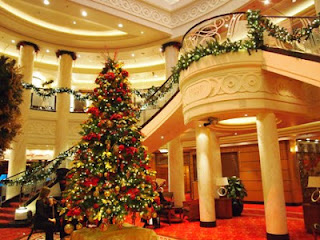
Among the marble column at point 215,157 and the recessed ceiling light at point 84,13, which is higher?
the recessed ceiling light at point 84,13

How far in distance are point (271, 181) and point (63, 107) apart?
425 inches

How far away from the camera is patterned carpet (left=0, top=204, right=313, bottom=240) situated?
6441 mm

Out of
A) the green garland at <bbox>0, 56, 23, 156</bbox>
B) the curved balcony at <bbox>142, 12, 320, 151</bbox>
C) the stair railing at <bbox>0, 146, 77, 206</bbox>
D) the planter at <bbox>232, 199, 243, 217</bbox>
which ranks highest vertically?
the curved balcony at <bbox>142, 12, 320, 151</bbox>

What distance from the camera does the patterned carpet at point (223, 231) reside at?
6441 mm

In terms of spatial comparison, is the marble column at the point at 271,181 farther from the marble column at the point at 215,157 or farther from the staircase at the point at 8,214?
the staircase at the point at 8,214

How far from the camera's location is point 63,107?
13469mm

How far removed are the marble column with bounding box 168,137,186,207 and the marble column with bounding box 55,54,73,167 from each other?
18.0 ft

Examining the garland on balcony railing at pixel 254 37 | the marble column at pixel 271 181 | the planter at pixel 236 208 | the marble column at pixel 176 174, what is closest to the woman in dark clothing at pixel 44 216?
the garland on balcony railing at pixel 254 37

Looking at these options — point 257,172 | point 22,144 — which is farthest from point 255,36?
point 22,144

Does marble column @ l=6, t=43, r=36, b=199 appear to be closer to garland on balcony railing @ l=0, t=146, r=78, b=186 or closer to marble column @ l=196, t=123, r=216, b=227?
garland on balcony railing @ l=0, t=146, r=78, b=186

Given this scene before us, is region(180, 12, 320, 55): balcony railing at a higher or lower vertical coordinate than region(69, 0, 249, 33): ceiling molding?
lower

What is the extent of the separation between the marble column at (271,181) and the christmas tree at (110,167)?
278 cm

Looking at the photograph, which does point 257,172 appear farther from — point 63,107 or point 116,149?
point 63,107

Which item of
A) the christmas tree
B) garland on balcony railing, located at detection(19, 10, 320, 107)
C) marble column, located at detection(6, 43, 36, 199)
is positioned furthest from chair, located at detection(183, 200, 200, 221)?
marble column, located at detection(6, 43, 36, 199)
